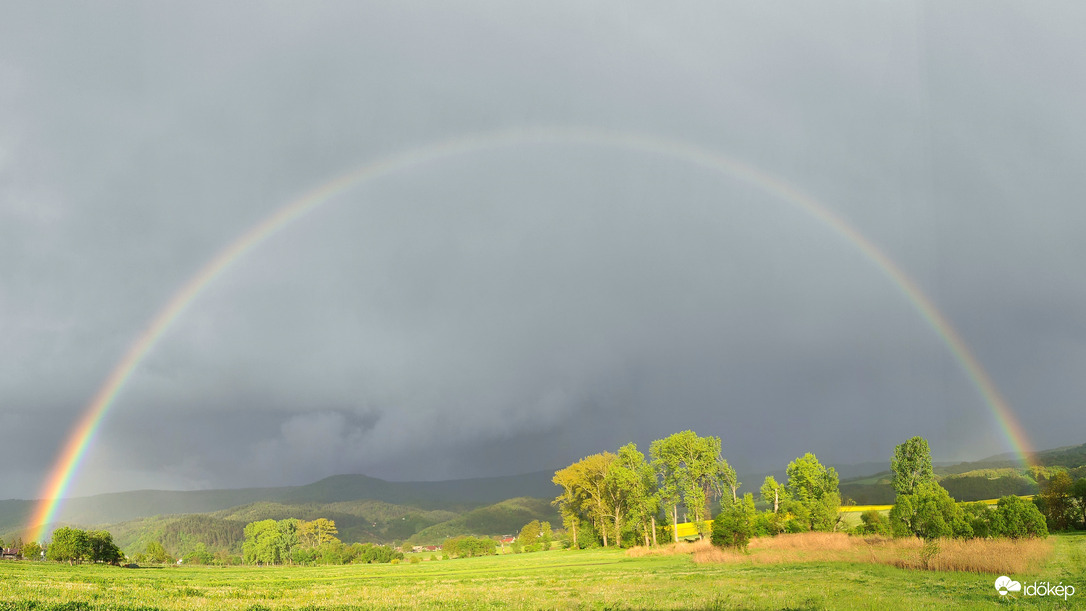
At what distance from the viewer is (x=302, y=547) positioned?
153 meters

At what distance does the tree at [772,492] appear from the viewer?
10219cm

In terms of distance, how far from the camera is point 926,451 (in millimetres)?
101000

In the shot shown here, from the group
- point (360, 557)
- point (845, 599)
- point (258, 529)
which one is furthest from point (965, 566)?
point (258, 529)

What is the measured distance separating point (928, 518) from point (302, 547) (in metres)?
146

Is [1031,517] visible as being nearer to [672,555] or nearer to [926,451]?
[672,555]

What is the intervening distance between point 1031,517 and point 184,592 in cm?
5719

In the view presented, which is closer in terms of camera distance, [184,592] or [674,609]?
[674,609]

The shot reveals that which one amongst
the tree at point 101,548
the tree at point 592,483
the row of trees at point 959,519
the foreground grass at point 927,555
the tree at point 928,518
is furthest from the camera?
the tree at point 592,483

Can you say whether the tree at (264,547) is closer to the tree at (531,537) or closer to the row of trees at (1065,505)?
the tree at (531,537)

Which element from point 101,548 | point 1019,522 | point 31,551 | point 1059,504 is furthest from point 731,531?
point 31,551

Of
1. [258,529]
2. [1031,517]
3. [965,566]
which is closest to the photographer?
[965,566]

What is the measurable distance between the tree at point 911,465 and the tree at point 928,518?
55.5 m

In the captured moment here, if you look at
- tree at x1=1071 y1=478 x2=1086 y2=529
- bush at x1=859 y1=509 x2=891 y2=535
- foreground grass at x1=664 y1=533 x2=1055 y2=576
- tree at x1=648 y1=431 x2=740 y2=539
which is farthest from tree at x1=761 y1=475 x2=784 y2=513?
foreground grass at x1=664 y1=533 x2=1055 y2=576

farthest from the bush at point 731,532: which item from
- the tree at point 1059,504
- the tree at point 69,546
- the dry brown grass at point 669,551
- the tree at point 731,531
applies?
the tree at point 69,546
